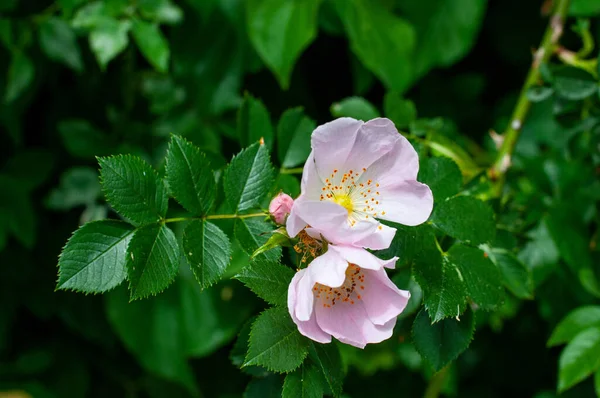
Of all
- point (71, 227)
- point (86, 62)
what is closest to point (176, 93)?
point (86, 62)

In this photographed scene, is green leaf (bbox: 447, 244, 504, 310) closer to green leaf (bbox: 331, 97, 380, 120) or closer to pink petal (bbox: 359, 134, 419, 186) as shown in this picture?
pink petal (bbox: 359, 134, 419, 186)

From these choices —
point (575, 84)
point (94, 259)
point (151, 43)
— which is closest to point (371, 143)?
point (94, 259)

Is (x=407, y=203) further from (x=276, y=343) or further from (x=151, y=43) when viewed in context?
(x=151, y=43)

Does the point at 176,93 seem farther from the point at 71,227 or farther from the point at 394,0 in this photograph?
the point at 394,0

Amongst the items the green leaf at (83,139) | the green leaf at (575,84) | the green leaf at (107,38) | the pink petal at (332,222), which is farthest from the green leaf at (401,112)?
the green leaf at (83,139)

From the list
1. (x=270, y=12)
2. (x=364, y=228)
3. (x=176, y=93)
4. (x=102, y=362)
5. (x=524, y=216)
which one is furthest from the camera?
(x=102, y=362)

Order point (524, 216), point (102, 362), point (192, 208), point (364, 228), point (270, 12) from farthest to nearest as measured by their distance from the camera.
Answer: point (102, 362), point (270, 12), point (524, 216), point (192, 208), point (364, 228)
